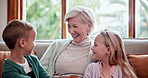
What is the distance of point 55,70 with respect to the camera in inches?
95.9

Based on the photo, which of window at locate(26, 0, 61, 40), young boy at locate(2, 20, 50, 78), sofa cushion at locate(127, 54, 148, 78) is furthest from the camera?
window at locate(26, 0, 61, 40)

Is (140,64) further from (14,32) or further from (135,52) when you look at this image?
(14,32)

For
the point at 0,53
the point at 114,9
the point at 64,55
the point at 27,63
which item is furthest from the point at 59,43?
the point at 114,9

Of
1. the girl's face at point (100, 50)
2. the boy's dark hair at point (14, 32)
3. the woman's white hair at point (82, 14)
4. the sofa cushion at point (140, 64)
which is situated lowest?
the sofa cushion at point (140, 64)

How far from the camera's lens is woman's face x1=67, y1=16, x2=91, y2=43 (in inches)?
93.9

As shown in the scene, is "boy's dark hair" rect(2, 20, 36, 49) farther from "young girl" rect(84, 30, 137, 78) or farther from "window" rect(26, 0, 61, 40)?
"window" rect(26, 0, 61, 40)

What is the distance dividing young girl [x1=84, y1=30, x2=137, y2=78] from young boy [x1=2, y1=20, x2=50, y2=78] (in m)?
0.57

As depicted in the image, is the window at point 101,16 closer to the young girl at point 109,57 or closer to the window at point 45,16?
the window at point 45,16

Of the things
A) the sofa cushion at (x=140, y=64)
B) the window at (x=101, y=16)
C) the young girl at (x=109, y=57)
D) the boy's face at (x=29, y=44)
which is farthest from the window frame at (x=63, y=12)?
the boy's face at (x=29, y=44)

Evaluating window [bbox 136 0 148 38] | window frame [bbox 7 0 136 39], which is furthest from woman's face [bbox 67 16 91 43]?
window [bbox 136 0 148 38]

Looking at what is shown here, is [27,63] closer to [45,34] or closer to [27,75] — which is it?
[27,75]

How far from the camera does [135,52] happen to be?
259 centimetres

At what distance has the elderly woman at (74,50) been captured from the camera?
7.79 ft

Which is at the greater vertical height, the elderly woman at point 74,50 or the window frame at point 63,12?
Answer: the window frame at point 63,12
